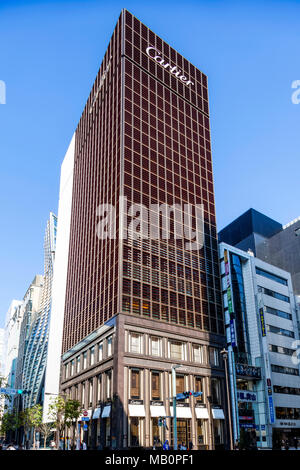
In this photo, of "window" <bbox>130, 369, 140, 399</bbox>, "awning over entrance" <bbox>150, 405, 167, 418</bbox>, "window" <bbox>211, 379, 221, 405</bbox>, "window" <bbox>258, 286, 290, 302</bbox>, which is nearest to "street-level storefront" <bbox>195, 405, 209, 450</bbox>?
"window" <bbox>211, 379, 221, 405</bbox>

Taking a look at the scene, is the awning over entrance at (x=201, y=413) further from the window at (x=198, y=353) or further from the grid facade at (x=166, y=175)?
the grid facade at (x=166, y=175)

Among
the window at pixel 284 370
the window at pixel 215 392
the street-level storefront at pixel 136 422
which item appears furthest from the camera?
the window at pixel 284 370

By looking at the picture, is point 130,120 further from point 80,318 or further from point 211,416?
point 211,416

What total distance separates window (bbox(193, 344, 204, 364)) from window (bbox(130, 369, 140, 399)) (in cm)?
1091

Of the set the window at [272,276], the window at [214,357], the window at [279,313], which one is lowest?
the window at [214,357]

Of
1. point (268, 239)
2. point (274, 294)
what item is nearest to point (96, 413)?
point (274, 294)

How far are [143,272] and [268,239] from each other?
63.4 meters

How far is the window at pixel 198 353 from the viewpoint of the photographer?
193 feet

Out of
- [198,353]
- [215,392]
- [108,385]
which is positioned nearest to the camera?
[108,385]

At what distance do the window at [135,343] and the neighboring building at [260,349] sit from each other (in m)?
16.7

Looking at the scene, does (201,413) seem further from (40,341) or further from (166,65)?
(40,341)

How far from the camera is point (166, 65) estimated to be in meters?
76.7

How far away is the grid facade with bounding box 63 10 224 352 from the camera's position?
5734 cm

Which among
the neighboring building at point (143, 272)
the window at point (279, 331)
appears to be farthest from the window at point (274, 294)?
the neighboring building at point (143, 272)
